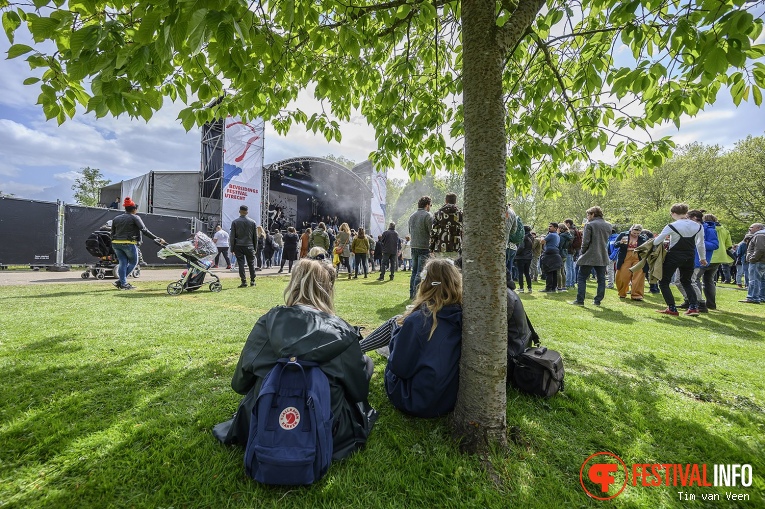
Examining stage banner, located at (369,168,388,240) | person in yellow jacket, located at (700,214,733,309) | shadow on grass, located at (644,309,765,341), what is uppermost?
stage banner, located at (369,168,388,240)

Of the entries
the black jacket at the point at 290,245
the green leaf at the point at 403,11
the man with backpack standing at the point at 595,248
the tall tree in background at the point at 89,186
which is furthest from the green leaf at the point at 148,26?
the tall tree in background at the point at 89,186

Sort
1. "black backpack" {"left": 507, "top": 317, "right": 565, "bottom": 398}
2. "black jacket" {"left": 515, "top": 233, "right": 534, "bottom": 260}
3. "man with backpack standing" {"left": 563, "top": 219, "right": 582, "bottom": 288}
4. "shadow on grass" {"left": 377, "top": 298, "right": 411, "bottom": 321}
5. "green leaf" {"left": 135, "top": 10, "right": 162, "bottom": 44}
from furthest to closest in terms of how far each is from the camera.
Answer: "man with backpack standing" {"left": 563, "top": 219, "right": 582, "bottom": 288} < "black jacket" {"left": 515, "top": 233, "right": 534, "bottom": 260} < "shadow on grass" {"left": 377, "top": 298, "right": 411, "bottom": 321} < "black backpack" {"left": 507, "top": 317, "right": 565, "bottom": 398} < "green leaf" {"left": 135, "top": 10, "right": 162, "bottom": 44}

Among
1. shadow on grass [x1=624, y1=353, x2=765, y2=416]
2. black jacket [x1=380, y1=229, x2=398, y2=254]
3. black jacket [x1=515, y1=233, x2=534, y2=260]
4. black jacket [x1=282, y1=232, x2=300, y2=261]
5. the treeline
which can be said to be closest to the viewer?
A: shadow on grass [x1=624, y1=353, x2=765, y2=416]

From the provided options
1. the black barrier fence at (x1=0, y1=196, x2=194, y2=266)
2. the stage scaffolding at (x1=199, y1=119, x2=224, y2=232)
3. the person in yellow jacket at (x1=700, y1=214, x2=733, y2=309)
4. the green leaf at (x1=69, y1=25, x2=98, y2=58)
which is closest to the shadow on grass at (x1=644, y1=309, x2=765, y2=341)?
the person in yellow jacket at (x1=700, y1=214, x2=733, y2=309)

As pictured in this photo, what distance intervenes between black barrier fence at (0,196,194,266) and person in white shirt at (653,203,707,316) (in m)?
18.2

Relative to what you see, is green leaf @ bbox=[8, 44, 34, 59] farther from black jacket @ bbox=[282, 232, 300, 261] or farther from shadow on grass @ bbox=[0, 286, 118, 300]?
black jacket @ bbox=[282, 232, 300, 261]

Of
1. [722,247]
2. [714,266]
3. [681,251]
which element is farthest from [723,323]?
[722,247]

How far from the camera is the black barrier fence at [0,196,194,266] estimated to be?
11.2m

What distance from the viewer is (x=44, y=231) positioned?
38.8ft

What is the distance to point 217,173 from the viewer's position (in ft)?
57.1

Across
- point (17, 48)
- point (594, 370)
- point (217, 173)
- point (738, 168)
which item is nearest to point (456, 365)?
point (594, 370)

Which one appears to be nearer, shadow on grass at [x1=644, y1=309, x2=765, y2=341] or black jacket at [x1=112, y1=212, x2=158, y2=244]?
shadow on grass at [x1=644, y1=309, x2=765, y2=341]

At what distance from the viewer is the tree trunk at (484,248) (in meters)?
1.85

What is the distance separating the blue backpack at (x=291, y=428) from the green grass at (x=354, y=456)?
0.48 ft
